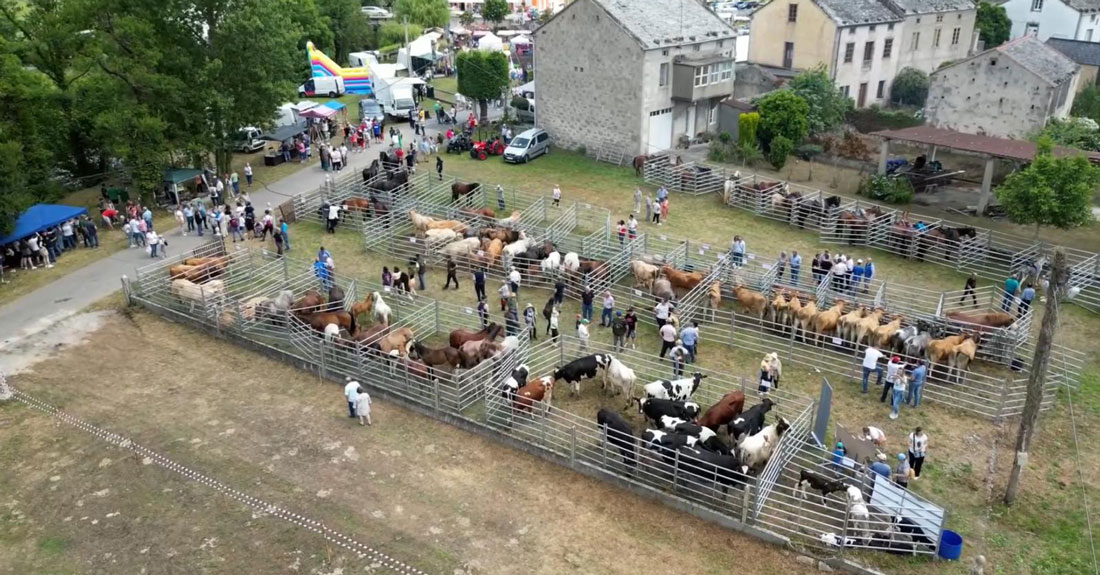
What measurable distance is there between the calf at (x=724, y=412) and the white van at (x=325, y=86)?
4699 centimetres

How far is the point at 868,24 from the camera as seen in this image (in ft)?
159

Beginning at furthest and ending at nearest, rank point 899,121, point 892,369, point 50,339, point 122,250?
point 899,121 < point 122,250 < point 50,339 < point 892,369

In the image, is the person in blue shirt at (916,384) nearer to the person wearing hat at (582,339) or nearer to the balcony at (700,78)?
the person wearing hat at (582,339)

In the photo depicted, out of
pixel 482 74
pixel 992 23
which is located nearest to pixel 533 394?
pixel 482 74

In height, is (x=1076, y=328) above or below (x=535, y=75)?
below

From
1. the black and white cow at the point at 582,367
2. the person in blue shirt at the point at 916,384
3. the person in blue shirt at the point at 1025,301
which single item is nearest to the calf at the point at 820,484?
the person in blue shirt at the point at 916,384

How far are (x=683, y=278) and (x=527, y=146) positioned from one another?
18.3 meters

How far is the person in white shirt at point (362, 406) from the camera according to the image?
18.4 meters

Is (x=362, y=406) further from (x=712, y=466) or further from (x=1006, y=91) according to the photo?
(x=1006, y=91)

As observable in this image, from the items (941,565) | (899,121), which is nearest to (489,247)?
(941,565)

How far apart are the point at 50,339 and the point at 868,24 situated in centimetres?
4619

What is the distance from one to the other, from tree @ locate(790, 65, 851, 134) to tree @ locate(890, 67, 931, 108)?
10.9 meters

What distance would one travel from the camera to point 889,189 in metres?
34.6

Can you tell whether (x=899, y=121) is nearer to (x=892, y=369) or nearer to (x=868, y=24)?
A: (x=868, y=24)
